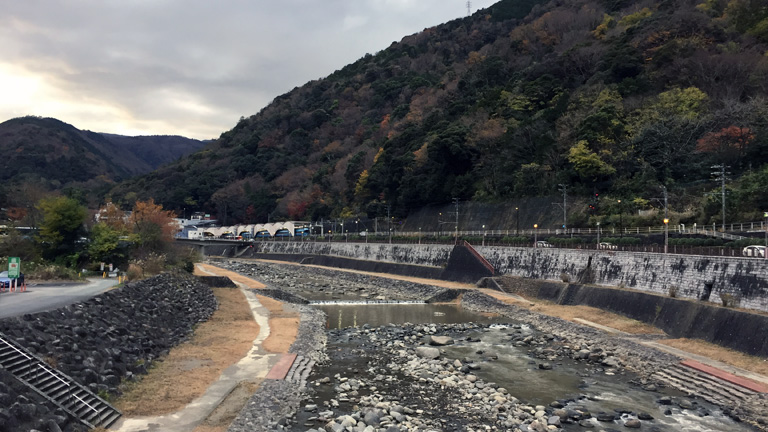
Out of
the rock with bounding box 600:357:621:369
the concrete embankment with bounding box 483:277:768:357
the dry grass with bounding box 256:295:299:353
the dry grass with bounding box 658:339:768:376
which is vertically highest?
the concrete embankment with bounding box 483:277:768:357

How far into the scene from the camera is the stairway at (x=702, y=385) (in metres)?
17.9

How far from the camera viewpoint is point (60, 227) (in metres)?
35.1

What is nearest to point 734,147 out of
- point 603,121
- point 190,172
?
point 603,121

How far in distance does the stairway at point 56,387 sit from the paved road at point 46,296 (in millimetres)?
4612

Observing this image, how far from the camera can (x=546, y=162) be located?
64.8 m

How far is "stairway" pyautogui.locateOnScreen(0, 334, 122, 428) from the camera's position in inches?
532

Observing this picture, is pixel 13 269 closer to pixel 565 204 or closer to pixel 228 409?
pixel 228 409

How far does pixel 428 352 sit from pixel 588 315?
13777 millimetres

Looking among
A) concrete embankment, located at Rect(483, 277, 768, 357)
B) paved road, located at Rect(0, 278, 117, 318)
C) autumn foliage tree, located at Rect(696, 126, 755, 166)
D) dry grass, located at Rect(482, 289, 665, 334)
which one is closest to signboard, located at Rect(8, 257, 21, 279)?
paved road, located at Rect(0, 278, 117, 318)

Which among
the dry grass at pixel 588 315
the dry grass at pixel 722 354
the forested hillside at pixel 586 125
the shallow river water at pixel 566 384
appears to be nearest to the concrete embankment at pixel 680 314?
the dry grass at pixel 722 354

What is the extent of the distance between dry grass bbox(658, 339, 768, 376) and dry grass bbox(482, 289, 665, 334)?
2.97 m

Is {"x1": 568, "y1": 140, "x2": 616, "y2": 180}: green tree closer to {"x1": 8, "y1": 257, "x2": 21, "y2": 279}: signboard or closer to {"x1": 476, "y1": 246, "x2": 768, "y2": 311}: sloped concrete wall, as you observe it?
{"x1": 476, "y1": 246, "x2": 768, "y2": 311}: sloped concrete wall

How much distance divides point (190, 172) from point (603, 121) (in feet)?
485

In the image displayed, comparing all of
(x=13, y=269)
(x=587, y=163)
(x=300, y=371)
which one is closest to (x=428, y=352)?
(x=300, y=371)
